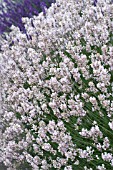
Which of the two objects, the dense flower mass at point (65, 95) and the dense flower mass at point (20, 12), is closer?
the dense flower mass at point (65, 95)

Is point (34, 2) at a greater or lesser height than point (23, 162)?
greater

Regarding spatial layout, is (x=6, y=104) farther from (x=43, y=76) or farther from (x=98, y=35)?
(x=98, y=35)

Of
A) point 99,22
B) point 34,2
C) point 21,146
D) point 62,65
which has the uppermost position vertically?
point 34,2

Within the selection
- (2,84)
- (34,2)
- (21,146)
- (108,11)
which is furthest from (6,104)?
(34,2)

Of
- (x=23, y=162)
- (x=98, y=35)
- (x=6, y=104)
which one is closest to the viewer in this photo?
(x=98, y=35)

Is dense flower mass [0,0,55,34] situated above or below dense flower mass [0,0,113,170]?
above

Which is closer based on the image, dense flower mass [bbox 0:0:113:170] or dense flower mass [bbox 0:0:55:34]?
dense flower mass [bbox 0:0:113:170]

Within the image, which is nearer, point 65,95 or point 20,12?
point 65,95

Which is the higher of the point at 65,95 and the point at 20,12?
the point at 20,12
